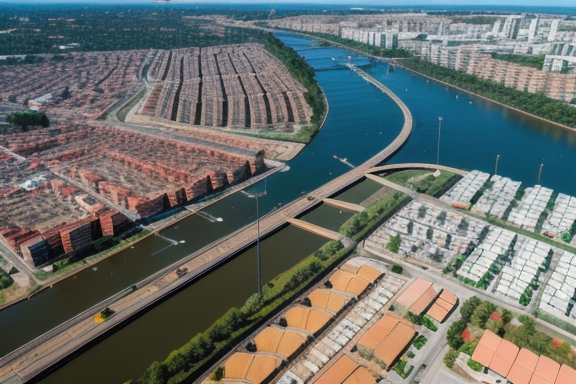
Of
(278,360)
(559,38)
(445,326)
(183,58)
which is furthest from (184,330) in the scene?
(559,38)

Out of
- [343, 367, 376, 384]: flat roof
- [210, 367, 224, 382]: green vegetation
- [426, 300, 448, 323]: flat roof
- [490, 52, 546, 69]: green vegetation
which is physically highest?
[490, 52, 546, 69]: green vegetation

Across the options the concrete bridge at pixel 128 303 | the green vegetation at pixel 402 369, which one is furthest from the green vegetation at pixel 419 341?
the concrete bridge at pixel 128 303

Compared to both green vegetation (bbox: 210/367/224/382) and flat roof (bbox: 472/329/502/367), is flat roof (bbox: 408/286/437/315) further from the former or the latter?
green vegetation (bbox: 210/367/224/382)

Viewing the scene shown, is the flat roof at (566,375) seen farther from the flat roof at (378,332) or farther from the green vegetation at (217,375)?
the green vegetation at (217,375)

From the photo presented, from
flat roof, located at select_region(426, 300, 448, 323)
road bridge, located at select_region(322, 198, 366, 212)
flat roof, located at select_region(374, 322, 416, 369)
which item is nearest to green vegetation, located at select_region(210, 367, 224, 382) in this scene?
flat roof, located at select_region(374, 322, 416, 369)

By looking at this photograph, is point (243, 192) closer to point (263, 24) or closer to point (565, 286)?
point (565, 286)
